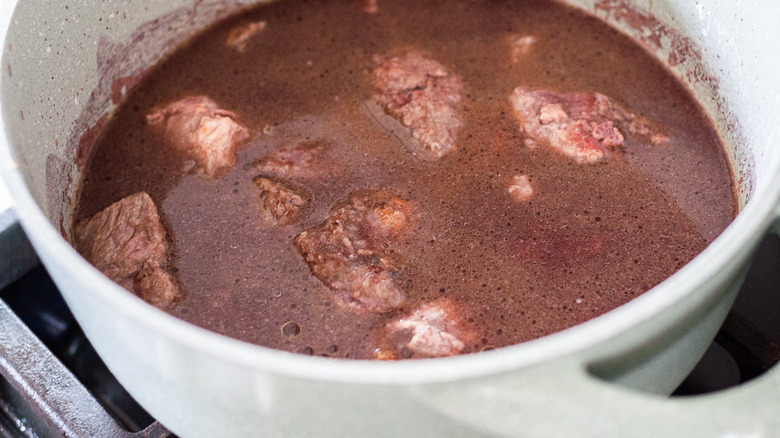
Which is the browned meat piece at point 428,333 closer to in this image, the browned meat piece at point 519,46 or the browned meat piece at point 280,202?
the browned meat piece at point 280,202

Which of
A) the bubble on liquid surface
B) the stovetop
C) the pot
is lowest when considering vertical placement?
the stovetop

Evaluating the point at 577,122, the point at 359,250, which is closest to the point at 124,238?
the point at 359,250

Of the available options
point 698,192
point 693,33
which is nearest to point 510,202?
point 698,192

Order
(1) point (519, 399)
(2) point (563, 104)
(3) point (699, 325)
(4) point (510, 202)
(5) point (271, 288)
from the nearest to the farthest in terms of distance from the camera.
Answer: (1) point (519, 399)
(3) point (699, 325)
(5) point (271, 288)
(4) point (510, 202)
(2) point (563, 104)

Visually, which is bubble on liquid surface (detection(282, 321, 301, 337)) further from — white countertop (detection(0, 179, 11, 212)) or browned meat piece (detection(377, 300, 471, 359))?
white countertop (detection(0, 179, 11, 212))

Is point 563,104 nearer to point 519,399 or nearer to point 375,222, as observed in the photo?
point 375,222

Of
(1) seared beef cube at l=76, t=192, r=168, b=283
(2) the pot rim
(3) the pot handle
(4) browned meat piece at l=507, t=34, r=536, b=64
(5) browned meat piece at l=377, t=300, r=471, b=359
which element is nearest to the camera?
(2) the pot rim

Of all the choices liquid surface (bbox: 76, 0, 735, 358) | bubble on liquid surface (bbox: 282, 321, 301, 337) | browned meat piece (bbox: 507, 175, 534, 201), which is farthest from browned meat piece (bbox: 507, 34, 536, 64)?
bubble on liquid surface (bbox: 282, 321, 301, 337)
